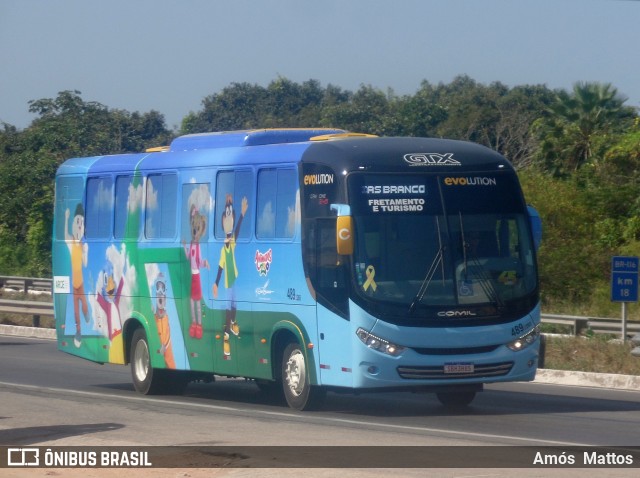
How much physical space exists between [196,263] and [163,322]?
1184 mm

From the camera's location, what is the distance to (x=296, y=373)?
14.1m

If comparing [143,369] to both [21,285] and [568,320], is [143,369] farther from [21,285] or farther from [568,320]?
[21,285]

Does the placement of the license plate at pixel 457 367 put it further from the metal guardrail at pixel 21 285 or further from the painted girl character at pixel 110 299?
the metal guardrail at pixel 21 285

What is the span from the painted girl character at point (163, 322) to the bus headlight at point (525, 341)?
16.3 ft

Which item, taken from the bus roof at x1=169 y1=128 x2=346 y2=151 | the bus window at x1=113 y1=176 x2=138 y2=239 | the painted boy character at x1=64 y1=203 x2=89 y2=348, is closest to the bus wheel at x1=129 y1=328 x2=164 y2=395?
the painted boy character at x1=64 y1=203 x2=89 y2=348

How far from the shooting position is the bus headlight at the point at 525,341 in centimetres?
1353

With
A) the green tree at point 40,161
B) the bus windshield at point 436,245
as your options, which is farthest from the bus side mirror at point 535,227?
the green tree at point 40,161

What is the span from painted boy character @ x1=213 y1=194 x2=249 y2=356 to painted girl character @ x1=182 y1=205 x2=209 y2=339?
456 mm

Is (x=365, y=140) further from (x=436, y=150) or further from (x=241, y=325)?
(x=241, y=325)

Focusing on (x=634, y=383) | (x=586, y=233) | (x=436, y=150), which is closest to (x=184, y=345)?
(x=436, y=150)

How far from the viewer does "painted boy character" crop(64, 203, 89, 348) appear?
59.5 ft

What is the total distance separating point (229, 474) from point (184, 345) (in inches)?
273

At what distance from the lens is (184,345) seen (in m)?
16.0

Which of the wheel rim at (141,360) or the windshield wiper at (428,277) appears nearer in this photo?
the windshield wiper at (428,277)
